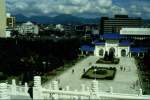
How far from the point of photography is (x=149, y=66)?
5184 cm

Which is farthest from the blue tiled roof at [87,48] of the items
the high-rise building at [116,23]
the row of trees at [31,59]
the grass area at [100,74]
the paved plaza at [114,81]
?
the high-rise building at [116,23]

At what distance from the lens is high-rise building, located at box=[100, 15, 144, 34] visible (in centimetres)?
14079

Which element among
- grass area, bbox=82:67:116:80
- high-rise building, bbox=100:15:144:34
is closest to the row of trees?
grass area, bbox=82:67:116:80

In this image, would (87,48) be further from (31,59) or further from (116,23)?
(116,23)

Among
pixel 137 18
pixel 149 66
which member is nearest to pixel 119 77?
pixel 149 66

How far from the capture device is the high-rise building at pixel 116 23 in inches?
5543

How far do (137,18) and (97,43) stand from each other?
81.6 metres

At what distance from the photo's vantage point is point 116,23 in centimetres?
14325

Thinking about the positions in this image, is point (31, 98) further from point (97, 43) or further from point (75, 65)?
point (97, 43)

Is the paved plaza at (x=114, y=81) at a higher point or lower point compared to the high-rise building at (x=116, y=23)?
lower

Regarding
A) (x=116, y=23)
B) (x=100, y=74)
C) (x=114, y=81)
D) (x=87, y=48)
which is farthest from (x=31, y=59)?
(x=116, y=23)

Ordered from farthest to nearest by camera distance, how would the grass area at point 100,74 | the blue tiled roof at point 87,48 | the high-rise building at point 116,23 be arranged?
the high-rise building at point 116,23 < the blue tiled roof at point 87,48 < the grass area at point 100,74

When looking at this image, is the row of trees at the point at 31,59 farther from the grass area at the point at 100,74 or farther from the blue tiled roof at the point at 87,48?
the blue tiled roof at the point at 87,48

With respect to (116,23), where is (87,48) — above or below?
below
